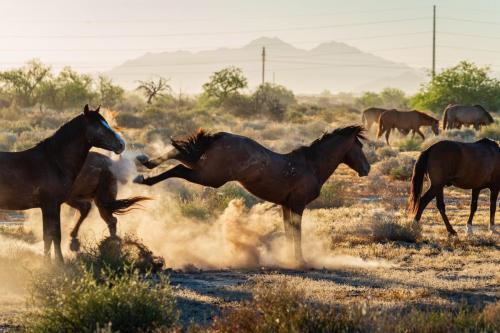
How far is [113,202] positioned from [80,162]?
189 cm

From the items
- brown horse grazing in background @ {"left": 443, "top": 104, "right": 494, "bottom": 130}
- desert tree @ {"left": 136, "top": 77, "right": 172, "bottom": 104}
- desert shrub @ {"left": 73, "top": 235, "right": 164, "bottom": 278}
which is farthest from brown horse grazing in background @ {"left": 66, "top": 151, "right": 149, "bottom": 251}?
desert tree @ {"left": 136, "top": 77, "right": 172, "bottom": 104}

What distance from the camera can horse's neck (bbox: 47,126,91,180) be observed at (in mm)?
10109

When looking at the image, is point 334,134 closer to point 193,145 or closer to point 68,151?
point 193,145

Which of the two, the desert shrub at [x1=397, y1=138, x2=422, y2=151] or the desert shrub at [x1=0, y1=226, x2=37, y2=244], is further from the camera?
the desert shrub at [x1=397, y1=138, x2=422, y2=151]

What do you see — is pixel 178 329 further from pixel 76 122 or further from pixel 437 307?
pixel 76 122

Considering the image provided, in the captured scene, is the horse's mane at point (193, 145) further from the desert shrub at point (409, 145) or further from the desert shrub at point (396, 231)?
the desert shrub at point (409, 145)

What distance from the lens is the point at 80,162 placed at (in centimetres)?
1028

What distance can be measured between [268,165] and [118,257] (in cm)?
262

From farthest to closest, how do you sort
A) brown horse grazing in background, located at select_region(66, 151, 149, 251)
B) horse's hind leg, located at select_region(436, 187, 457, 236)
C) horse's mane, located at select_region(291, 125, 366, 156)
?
horse's hind leg, located at select_region(436, 187, 457, 236) < horse's mane, located at select_region(291, 125, 366, 156) < brown horse grazing in background, located at select_region(66, 151, 149, 251)

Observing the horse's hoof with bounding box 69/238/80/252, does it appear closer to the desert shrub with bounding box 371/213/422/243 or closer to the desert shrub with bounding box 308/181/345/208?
the desert shrub with bounding box 371/213/422/243

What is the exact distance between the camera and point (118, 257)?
1023 cm

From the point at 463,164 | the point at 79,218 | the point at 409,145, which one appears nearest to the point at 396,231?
the point at 463,164

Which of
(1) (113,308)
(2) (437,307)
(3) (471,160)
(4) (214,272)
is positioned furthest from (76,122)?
(3) (471,160)

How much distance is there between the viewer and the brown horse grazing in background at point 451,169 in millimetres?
14773
